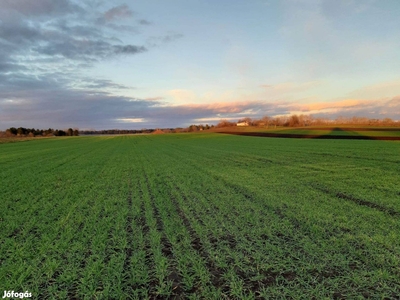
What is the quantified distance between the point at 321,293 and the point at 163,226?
420 cm

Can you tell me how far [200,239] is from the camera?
19.3 feet

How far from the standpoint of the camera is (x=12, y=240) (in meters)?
5.99

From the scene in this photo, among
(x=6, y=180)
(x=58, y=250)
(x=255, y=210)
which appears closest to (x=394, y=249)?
(x=255, y=210)

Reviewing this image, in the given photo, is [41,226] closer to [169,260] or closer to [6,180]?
[169,260]

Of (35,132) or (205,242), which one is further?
(35,132)

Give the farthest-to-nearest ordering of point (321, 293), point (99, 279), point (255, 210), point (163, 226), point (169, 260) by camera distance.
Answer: point (255, 210) → point (163, 226) → point (169, 260) → point (99, 279) → point (321, 293)

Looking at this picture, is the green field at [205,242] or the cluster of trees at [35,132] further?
the cluster of trees at [35,132]

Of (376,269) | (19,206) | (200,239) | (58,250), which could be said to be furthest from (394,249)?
(19,206)

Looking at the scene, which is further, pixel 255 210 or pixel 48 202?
pixel 48 202

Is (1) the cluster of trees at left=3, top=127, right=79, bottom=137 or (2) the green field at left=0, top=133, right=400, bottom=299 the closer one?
(2) the green field at left=0, top=133, right=400, bottom=299

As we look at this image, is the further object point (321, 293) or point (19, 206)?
point (19, 206)

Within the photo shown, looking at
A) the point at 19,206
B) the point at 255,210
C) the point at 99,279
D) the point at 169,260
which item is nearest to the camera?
the point at 99,279

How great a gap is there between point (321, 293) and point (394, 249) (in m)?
2.65

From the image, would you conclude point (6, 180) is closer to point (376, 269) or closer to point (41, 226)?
point (41, 226)
